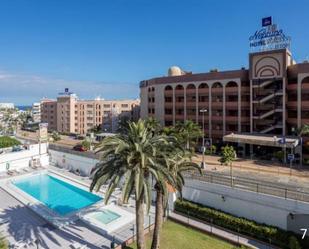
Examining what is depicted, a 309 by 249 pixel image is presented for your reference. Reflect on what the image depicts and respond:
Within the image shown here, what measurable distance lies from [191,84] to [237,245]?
49.5 meters

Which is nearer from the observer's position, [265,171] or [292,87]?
[265,171]

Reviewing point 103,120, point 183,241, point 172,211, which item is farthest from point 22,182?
point 103,120

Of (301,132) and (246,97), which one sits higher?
(246,97)

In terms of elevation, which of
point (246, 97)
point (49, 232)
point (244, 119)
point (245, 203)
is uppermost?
point (246, 97)

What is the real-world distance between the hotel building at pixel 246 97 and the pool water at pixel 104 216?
3971 cm

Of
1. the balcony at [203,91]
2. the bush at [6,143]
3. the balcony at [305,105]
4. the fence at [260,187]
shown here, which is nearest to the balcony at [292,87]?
the balcony at [305,105]

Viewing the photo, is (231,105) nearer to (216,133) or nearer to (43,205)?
(216,133)

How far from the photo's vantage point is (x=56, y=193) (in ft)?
139

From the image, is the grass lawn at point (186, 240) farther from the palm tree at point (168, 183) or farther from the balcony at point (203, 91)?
the balcony at point (203, 91)

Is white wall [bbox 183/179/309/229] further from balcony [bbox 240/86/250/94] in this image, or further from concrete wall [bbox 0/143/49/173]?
concrete wall [bbox 0/143/49/173]

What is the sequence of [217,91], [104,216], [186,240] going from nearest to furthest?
1. [186,240]
2. [104,216]
3. [217,91]

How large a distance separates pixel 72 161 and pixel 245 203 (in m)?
35.2

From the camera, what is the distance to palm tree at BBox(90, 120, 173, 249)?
67.4ft

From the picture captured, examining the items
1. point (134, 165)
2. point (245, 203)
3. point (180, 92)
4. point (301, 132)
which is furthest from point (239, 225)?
point (180, 92)
